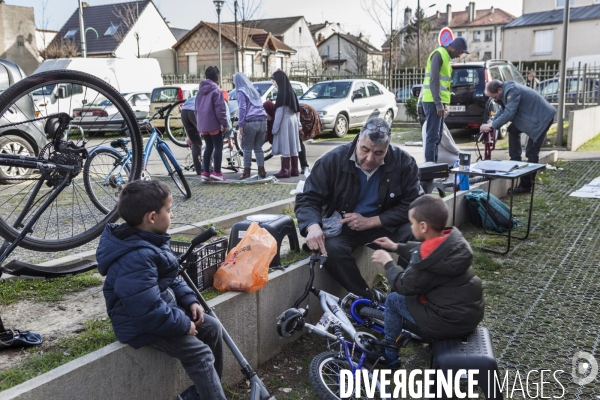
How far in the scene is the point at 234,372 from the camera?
3422 mm

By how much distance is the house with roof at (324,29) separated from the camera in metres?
79.1

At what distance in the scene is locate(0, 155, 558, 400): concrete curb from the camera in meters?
2.46

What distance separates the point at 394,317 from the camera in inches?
140

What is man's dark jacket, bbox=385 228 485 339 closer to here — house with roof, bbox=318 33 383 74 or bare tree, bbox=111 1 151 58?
bare tree, bbox=111 1 151 58

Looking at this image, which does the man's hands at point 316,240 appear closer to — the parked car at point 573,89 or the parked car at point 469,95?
the parked car at point 469,95

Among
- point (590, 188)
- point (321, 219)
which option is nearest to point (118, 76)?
point (590, 188)

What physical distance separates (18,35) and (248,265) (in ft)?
135

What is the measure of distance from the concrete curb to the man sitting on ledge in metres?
0.22

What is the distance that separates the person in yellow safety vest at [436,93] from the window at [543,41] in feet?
136

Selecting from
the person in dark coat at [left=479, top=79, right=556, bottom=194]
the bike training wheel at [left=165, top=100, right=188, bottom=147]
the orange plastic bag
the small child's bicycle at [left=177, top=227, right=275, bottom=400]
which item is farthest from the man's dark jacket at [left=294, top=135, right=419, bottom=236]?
the bike training wheel at [left=165, top=100, right=188, bottom=147]

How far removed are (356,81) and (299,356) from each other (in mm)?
14233

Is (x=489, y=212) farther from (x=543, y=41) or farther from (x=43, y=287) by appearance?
(x=543, y=41)

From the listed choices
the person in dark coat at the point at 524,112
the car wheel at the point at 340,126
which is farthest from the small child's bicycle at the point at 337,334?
the car wheel at the point at 340,126

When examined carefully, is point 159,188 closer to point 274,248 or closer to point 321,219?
point 274,248
